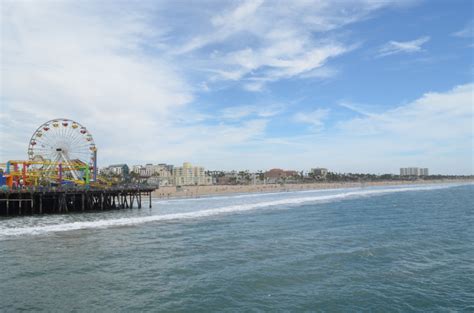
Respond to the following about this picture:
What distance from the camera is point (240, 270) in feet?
55.5

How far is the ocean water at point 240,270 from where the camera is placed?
12.9 m

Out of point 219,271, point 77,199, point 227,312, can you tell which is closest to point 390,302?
point 227,312

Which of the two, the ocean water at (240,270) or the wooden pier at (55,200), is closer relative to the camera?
the ocean water at (240,270)

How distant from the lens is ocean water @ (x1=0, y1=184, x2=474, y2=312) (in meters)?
12.9

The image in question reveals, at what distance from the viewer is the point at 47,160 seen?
193 ft

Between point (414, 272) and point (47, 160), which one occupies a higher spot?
point (47, 160)

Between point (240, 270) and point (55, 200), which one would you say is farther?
point (55, 200)

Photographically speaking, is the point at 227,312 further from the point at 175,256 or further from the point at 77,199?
the point at 77,199

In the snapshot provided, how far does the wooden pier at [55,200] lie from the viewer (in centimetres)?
4553

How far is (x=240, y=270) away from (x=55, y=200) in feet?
136

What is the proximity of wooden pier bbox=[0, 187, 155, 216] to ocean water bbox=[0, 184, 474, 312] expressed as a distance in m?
17.7

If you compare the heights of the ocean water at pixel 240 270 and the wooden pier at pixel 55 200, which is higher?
the wooden pier at pixel 55 200

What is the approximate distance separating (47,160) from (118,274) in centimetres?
4930

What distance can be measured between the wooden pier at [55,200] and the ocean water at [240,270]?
17.7m
